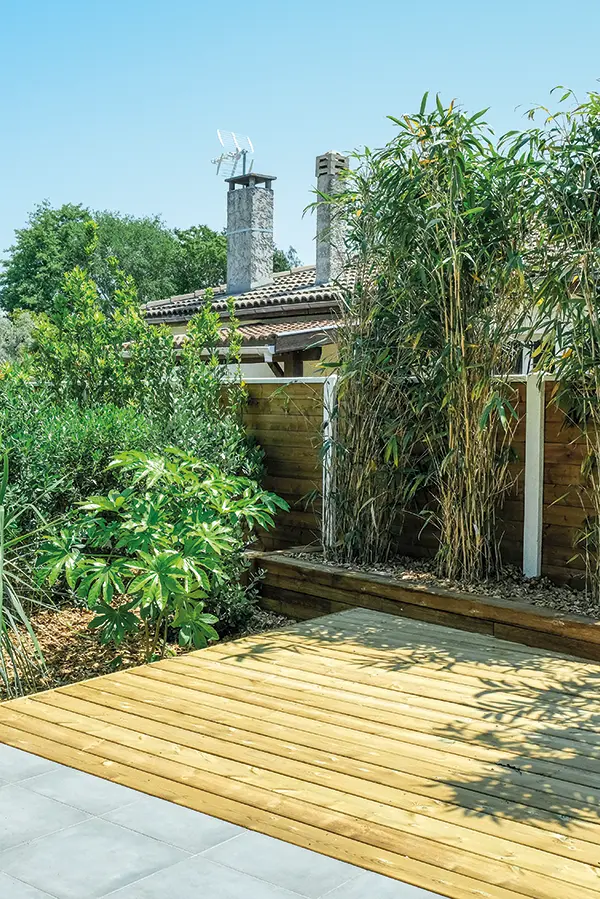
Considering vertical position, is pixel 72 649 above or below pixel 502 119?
below

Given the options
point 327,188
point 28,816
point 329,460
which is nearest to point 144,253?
point 327,188

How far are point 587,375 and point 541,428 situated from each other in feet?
1.54

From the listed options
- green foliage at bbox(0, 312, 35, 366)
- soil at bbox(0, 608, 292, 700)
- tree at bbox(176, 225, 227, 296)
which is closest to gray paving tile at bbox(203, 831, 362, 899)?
soil at bbox(0, 608, 292, 700)

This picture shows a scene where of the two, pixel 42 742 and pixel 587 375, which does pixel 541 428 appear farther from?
pixel 42 742

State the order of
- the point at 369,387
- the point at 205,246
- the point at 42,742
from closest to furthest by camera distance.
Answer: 1. the point at 42,742
2. the point at 369,387
3. the point at 205,246

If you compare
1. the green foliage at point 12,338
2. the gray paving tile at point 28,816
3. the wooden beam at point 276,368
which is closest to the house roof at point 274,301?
the wooden beam at point 276,368

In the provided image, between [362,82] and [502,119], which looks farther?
[362,82]

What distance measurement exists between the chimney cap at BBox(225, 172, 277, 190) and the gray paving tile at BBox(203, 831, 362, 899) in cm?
1471

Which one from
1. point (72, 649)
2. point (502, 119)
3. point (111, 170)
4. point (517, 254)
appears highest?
point (111, 170)

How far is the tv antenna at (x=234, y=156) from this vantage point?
52.8 ft

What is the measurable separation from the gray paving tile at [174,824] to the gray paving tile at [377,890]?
0.38 m

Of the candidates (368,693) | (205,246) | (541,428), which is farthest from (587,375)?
(205,246)

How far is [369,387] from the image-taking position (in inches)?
213

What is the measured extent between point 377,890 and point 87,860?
715mm
